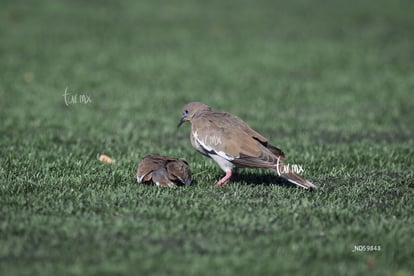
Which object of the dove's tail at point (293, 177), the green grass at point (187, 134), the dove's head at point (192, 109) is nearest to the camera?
the green grass at point (187, 134)

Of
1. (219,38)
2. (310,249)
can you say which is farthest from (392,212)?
(219,38)

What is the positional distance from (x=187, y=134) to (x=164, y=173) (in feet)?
13.7

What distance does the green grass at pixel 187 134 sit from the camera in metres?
5.29

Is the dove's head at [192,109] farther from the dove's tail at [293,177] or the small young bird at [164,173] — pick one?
the dove's tail at [293,177]

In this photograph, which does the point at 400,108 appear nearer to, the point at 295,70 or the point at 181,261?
the point at 295,70

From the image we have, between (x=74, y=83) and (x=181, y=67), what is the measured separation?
3.19m

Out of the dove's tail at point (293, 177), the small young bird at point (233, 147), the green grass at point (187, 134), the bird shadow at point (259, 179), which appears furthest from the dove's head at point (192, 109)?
the dove's tail at point (293, 177)

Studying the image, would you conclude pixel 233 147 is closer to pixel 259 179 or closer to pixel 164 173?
pixel 164 173

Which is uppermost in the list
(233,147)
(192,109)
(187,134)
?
(192,109)

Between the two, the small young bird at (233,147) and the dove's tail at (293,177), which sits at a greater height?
the small young bird at (233,147)

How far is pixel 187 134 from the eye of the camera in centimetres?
1141

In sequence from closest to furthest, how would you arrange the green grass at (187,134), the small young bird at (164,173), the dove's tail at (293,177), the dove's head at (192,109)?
1. the green grass at (187,134)
2. the dove's tail at (293,177)
3. the small young bird at (164,173)
4. the dove's head at (192,109)

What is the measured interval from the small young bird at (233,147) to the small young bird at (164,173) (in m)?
→ 0.36

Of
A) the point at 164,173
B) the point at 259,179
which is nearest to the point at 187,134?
the point at 259,179
